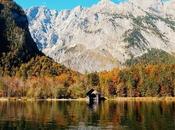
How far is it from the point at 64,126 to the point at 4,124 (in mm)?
16384

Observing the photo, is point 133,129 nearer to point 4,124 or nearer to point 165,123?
point 165,123

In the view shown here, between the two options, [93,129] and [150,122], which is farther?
[150,122]

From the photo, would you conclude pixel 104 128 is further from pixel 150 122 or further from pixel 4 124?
pixel 4 124

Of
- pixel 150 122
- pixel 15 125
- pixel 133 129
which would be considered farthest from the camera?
pixel 150 122

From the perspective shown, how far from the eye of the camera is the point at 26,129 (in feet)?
331

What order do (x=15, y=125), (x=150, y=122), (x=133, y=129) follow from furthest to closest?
1. (x=150, y=122)
2. (x=15, y=125)
3. (x=133, y=129)

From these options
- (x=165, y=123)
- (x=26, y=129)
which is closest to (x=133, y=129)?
(x=165, y=123)

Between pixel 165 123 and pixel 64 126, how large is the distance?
2681 cm

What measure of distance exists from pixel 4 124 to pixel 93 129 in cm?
2495

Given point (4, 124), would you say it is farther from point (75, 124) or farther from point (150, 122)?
point (150, 122)

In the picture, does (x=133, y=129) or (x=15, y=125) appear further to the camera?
(x=15, y=125)

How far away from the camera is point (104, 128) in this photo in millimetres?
102812

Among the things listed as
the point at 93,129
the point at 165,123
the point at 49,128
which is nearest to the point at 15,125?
the point at 49,128

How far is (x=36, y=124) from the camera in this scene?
111938 millimetres
